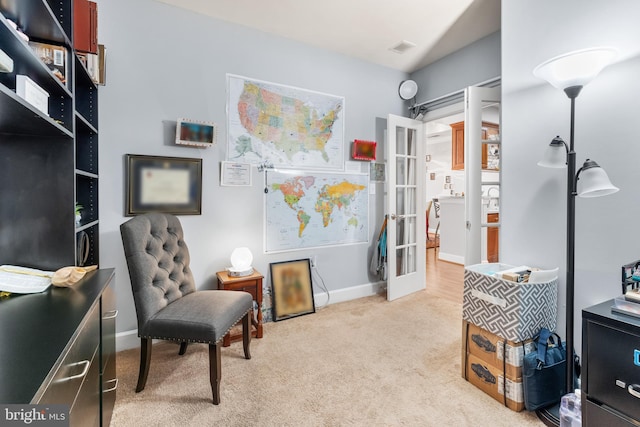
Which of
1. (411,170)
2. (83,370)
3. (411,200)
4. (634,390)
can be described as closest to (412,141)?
(411,170)

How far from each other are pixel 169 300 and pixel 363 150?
233 cm

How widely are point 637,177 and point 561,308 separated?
0.82 m

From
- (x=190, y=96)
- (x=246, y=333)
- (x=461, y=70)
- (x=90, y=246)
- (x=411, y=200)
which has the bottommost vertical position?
(x=246, y=333)

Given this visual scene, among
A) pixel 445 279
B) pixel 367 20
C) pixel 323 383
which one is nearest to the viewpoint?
pixel 323 383

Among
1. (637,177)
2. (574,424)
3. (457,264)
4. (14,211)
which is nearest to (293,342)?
(574,424)

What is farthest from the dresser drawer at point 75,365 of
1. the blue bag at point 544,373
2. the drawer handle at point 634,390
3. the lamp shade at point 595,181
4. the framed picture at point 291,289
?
the lamp shade at point 595,181

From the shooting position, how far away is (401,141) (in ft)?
11.5

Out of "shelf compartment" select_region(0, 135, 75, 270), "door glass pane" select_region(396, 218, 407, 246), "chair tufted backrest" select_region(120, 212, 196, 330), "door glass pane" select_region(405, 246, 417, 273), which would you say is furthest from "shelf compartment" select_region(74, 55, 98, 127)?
"door glass pane" select_region(405, 246, 417, 273)

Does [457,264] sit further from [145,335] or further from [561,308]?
[145,335]

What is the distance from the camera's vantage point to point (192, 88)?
96.4 inches

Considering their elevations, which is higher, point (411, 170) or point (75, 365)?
point (411, 170)

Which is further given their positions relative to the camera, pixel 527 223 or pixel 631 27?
pixel 527 223

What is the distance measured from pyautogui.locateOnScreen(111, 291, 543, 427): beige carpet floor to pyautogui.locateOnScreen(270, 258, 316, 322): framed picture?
175mm

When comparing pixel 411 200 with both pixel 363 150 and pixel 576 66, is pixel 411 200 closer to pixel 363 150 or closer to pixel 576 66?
pixel 363 150
